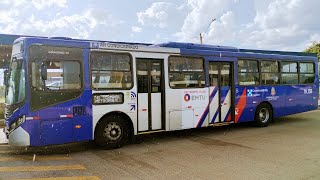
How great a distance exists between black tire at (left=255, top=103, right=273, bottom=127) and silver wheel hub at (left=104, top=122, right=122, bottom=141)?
6.23 meters

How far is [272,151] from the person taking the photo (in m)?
8.93

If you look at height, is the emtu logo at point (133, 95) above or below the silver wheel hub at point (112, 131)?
above

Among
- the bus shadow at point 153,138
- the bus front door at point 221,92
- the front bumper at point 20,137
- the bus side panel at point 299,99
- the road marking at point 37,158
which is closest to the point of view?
the front bumper at point 20,137

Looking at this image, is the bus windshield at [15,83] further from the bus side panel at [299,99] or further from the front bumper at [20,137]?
the bus side panel at [299,99]

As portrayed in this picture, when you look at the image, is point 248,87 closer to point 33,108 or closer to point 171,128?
point 171,128

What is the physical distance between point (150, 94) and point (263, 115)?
5.82 m

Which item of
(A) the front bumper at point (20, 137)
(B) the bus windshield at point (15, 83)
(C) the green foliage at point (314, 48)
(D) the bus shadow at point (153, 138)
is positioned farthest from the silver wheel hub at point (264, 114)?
(C) the green foliage at point (314, 48)

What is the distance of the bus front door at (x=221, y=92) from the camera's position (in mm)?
11812

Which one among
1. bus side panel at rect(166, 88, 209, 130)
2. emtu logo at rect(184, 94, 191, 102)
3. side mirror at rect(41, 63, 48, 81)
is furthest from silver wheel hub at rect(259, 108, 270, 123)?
side mirror at rect(41, 63, 48, 81)

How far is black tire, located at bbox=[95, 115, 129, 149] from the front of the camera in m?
9.20

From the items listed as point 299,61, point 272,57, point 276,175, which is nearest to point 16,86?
point 276,175

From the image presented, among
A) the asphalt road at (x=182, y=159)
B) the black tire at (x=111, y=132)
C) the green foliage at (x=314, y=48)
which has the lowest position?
the asphalt road at (x=182, y=159)

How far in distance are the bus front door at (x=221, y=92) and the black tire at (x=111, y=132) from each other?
3.50 metres

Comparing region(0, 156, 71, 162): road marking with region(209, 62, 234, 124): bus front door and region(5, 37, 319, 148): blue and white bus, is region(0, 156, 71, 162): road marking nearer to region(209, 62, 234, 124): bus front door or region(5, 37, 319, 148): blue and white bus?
region(5, 37, 319, 148): blue and white bus
